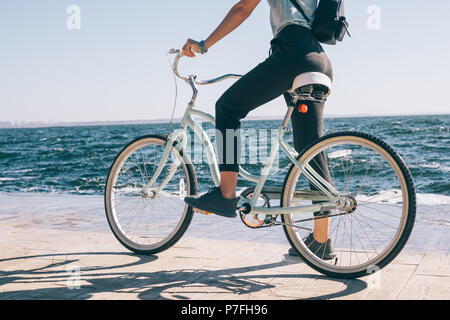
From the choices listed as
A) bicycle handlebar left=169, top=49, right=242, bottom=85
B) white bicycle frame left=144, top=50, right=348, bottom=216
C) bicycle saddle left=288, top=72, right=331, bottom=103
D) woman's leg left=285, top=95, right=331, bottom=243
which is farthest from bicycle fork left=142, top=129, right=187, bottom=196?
bicycle saddle left=288, top=72, right=331, bottom=103

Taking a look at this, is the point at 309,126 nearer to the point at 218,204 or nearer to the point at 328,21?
the point at 328,21

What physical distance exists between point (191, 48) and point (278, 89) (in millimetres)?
692

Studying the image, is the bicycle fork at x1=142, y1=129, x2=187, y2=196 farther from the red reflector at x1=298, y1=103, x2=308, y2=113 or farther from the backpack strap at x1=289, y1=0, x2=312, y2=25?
the backpack strap at x1=289, y1=0, x2=312, y2=25

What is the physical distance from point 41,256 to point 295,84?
2.16 meters

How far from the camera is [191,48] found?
314cm

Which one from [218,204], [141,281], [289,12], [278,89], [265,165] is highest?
[289,12]

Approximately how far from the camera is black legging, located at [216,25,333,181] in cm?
274

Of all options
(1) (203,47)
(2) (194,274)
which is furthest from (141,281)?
(1) (203,47)

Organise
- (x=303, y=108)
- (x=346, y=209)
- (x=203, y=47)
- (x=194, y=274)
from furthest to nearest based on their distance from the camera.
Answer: (x=203, y=47)
(x=194, y=274)
(x=303, y=108)
(x=346, y=209)

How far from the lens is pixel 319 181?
283 centimetres

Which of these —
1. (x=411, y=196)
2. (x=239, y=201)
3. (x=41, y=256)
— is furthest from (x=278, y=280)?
(x=41, y=256)

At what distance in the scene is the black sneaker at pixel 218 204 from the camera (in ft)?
9.82

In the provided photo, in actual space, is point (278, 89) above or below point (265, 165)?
above

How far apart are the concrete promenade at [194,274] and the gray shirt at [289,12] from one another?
147 cm
